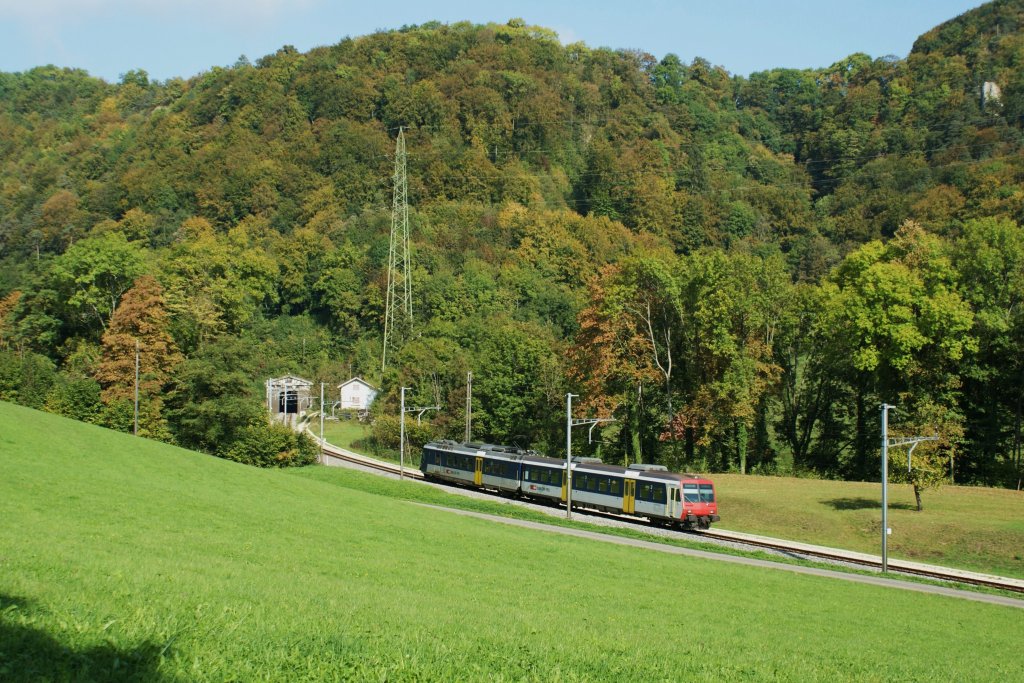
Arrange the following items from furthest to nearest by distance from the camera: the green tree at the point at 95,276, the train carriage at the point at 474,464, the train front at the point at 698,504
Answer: the green tree at the point at 95,276 < the train carriage at the point at 474,464 < the train front at the point at 698,504

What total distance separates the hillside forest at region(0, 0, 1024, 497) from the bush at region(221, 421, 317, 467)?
180mm

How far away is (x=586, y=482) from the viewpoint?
163 feet

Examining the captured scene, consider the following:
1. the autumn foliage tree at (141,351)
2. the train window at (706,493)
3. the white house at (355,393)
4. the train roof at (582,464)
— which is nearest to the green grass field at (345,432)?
the white house at (355,393)

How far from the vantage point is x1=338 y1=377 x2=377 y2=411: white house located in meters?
95.2

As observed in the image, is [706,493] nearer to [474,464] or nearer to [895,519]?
[895,519]

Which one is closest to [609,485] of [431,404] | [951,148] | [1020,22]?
[431,404]

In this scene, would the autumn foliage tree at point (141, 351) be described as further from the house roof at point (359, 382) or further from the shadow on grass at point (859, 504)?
the shadow on grass at point (859, 504)

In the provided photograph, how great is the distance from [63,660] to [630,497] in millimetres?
40234

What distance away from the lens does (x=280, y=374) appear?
94812mm

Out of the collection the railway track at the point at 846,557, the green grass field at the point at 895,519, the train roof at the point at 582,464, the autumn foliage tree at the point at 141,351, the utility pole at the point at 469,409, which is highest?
the autumn foliage tree at the point at 141,351

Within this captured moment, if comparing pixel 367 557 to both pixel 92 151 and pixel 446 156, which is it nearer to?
pixel 446 156

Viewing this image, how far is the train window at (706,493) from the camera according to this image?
45.2m

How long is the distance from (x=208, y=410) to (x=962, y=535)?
151 ft

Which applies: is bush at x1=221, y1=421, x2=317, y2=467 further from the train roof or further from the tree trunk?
the tree trunk
